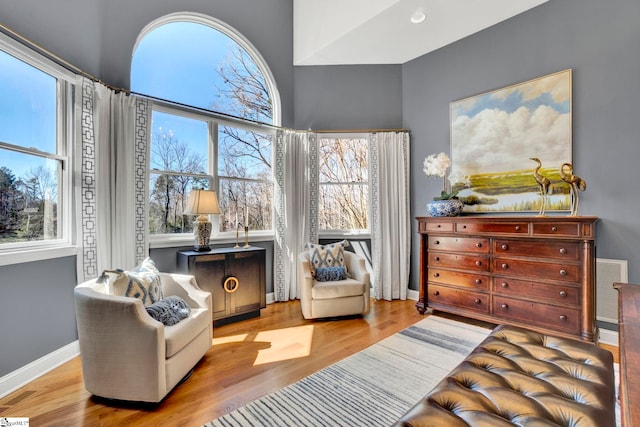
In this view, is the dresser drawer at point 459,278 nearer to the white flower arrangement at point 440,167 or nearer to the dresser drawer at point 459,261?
the dresser drawer at point 459,261

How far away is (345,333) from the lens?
117 inches

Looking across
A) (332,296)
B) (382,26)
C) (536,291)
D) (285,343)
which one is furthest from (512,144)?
(285,343)

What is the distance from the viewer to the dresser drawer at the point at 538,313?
2566 mm

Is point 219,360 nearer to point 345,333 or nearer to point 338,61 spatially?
point 345,333

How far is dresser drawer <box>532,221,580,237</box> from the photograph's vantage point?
2516mm

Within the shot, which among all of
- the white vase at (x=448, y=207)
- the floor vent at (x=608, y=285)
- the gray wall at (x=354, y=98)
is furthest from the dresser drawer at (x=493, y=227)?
the gray wall at (x=354, y=98)

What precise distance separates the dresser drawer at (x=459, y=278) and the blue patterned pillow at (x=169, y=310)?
2625mm

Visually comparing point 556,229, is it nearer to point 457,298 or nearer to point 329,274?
Answer: point 457,298

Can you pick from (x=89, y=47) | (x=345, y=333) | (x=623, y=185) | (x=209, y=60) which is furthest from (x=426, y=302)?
(x=89, y=47)

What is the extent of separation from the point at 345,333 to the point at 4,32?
352 cm

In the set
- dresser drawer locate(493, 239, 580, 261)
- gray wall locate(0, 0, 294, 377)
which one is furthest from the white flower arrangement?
gray wall locate(0, 0, 294, 377)

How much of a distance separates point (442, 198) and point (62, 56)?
12.6ft

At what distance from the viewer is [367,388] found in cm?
203

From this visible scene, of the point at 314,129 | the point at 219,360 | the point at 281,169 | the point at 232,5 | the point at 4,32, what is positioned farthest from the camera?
the point at 314,129
